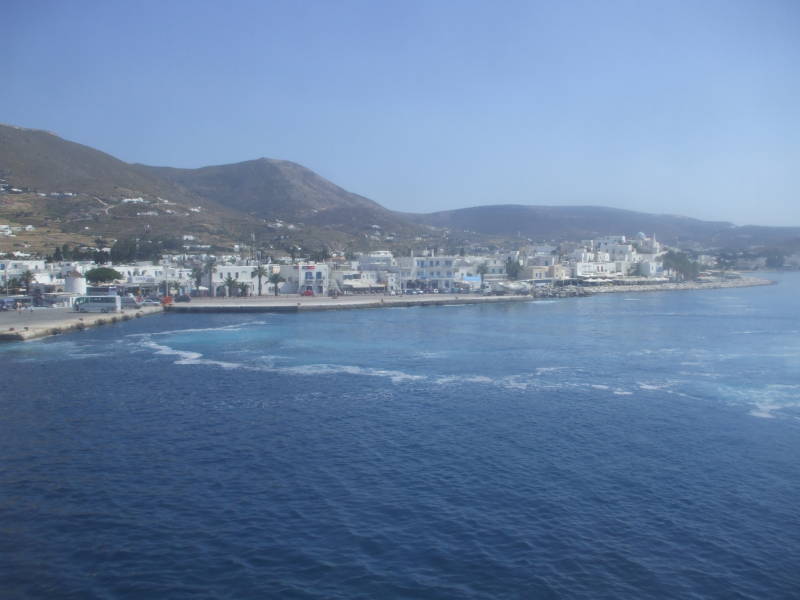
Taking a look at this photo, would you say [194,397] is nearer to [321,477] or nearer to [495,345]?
[321,477]

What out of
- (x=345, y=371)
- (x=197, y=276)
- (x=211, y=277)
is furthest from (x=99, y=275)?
(x=345, y=371)

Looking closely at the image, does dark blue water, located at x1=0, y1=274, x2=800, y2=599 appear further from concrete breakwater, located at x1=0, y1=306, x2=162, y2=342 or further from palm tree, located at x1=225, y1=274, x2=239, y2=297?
palm tree, located at x1=225, y1=274, x2=239, y2=297

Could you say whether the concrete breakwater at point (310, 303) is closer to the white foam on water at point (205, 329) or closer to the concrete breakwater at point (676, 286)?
the white foam on water at point (205, 329)

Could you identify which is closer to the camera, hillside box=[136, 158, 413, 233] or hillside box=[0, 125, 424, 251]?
hillside box=[0, 125, 424, 251]

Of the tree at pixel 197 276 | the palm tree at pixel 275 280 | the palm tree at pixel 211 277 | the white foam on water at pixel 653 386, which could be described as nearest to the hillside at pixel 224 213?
the tree at pixel 197 276

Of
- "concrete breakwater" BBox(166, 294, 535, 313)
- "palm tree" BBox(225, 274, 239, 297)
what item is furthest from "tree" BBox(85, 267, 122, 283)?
"palm tree" BBox(225, 274, 239, 297)

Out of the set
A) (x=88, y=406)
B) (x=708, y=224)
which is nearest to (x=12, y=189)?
(x=88, y=406)

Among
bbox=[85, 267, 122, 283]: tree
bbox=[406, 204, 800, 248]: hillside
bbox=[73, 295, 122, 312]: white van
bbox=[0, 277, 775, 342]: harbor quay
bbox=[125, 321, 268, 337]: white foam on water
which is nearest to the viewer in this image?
bbox=[125, 321, 268, 337]: white foam on water
